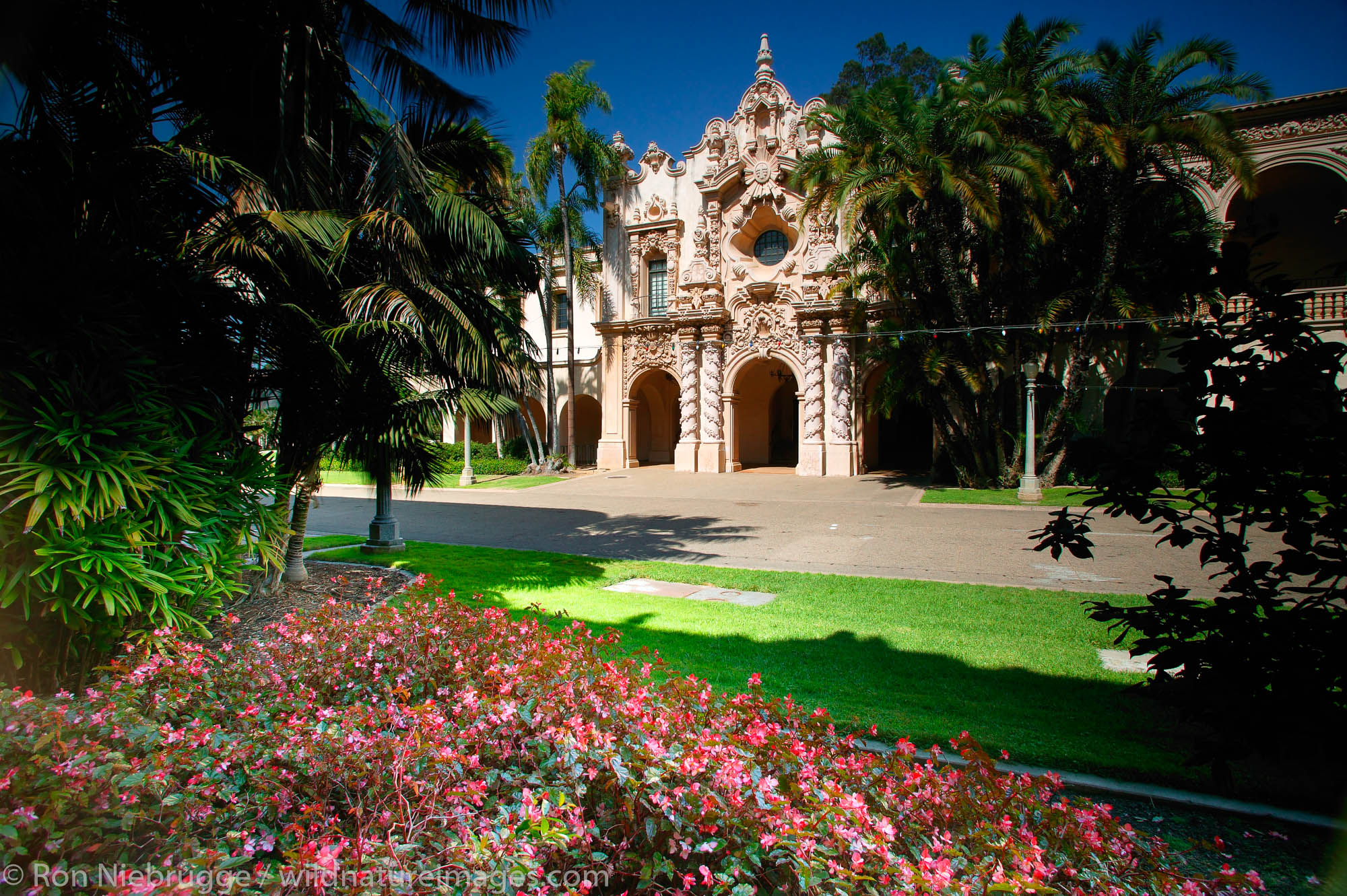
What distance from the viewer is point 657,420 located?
107ft

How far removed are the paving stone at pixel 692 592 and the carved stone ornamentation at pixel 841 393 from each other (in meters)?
17.5

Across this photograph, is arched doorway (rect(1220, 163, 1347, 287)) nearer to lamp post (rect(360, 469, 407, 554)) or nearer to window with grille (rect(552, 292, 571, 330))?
lamp post (rect(360, 469, 407, 554))

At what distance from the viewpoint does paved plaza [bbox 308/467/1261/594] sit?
858cm

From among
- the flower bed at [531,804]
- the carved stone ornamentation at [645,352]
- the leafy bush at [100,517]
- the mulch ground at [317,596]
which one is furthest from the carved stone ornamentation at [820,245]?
the flower bed at [531,804]

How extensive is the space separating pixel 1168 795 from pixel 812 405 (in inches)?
866

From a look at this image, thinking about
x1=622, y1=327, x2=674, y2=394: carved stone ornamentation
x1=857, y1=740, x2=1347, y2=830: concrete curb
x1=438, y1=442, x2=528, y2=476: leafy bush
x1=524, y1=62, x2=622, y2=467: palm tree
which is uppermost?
x1=524, y1=62, x2=622, y2=467: palm tree

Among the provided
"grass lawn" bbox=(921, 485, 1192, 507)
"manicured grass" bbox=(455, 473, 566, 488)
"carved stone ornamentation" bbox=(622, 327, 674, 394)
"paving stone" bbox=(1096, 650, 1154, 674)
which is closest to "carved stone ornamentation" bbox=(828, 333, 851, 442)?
"grass lawn" bbox=(921, 485, 1192, 507)

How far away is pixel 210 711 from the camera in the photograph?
303cm

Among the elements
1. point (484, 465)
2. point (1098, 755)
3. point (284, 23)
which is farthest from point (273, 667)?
point (484, 465)

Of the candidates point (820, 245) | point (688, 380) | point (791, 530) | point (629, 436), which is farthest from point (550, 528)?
point (820, 245)

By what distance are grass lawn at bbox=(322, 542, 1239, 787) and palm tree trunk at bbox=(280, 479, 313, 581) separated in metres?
1.52

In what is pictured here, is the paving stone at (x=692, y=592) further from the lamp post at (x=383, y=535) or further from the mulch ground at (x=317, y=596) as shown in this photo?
the lamp post at (x=383, y=535)

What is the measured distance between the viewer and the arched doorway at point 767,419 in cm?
3011

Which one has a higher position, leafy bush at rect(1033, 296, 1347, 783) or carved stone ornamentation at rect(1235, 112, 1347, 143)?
carved stone ornamentation at rect(1235, 112, 1347, 143)
